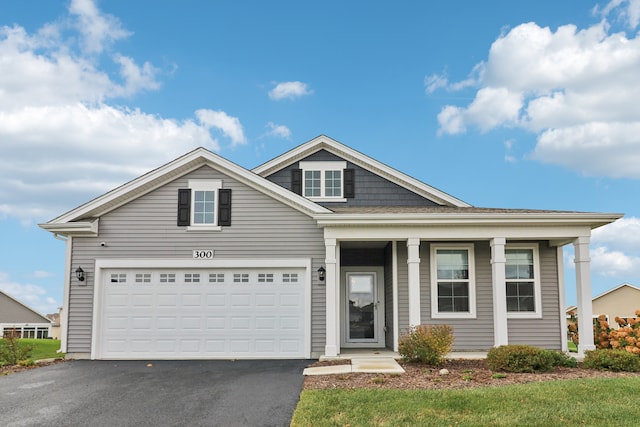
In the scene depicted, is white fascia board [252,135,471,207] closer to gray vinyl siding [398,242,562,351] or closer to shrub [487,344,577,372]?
gray vinyl siding [398,242,562,351]

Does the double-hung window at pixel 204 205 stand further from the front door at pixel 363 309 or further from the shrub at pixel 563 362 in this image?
the shrub at pixel 563 362

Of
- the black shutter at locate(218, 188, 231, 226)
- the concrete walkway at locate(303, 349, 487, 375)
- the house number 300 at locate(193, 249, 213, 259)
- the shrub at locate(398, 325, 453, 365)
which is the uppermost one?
the black shutter at locate(218, 188, 231, 226)

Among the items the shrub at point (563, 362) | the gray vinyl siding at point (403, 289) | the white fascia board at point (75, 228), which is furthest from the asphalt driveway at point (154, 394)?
the shrub at point (563, 362)

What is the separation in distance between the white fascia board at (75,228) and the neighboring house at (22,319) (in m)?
19.4

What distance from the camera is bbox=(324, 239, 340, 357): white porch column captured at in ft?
41.8

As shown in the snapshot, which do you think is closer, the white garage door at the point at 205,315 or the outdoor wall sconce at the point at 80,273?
the white garage door at the point at 205,315

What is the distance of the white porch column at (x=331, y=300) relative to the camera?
12734mm

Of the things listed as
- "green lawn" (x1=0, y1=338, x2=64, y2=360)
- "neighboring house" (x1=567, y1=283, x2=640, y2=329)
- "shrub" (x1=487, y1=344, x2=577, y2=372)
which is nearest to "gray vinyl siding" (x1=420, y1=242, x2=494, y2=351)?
"shrub" (x1=487, y1=344, x2=577, y2=372)

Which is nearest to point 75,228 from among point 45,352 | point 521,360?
point 45,352

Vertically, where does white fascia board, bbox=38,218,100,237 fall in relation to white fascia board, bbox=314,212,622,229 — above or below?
below

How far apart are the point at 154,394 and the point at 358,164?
9628 mm

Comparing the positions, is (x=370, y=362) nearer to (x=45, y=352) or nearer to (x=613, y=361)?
(x=613, y=361)

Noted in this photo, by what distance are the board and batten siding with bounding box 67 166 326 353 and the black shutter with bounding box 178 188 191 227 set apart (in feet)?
0.38

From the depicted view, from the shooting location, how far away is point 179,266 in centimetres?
1358
